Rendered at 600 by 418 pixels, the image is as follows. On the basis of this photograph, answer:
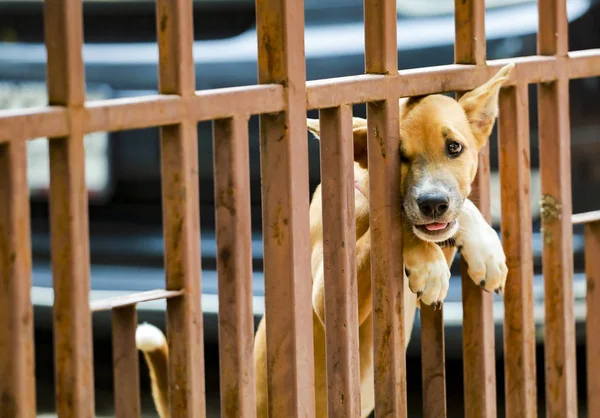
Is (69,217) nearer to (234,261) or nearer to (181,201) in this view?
(181,201)

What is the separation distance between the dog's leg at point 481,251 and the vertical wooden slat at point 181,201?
0.81 meters

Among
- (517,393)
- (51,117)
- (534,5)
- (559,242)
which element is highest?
(534,5)

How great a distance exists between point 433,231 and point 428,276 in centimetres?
11

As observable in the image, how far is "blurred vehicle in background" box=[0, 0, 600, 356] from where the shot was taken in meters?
4.43

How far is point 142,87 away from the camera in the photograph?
4574 millimetres

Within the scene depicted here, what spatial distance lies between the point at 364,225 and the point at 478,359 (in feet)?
1.56

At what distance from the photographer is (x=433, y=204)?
2607 millimetres

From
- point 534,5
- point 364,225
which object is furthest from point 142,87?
point 364,225

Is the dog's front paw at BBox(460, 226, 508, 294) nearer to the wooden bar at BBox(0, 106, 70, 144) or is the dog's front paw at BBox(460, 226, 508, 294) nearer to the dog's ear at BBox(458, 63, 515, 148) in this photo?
the dog's ear at BBox(458, 63, 515, 148)

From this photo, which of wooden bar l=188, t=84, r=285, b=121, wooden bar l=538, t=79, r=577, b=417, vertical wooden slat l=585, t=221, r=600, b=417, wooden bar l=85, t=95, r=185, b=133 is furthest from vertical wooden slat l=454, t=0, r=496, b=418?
wooden bar l=85, t=95, r=185, b=133

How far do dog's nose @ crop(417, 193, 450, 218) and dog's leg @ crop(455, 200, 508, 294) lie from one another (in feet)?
0.41

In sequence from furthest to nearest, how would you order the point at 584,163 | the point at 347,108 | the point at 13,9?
the point at 13,9, the point at 584,163, the point at 347,108

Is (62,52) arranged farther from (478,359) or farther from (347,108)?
(478,359)

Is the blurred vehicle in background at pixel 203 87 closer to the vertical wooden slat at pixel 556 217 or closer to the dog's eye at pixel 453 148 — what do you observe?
the vertical wooden slat at pixel 556 217
